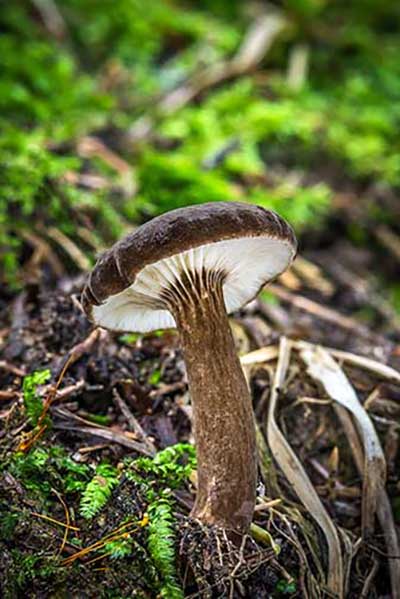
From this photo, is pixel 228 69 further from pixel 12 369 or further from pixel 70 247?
pixel 12 369

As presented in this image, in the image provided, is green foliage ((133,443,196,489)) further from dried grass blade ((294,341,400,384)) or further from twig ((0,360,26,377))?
dried grass blade ((294,341,400,384))

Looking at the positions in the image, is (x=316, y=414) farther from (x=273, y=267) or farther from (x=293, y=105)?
Result: (x=293, y=105)

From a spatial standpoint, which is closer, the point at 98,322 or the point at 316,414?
the point at 98,322

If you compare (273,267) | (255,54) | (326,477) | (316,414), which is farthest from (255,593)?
(255,54)

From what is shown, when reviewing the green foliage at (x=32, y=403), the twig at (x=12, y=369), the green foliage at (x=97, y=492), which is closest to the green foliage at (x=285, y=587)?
the green foliage at (x=97, y=492)

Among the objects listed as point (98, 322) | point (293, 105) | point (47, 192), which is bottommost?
point (98, 322)
